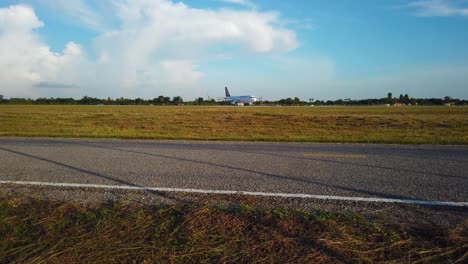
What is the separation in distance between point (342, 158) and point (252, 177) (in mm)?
3281

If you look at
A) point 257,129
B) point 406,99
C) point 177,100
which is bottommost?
point 257,129

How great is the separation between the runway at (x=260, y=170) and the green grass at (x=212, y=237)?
1154 millimetres

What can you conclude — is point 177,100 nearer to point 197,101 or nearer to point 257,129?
point 197,101

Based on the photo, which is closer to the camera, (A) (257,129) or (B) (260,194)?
(B) (260,194)

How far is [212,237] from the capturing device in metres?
3.40

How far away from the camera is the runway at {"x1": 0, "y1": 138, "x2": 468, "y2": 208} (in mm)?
5270

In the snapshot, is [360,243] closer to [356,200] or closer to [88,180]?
[356,200]

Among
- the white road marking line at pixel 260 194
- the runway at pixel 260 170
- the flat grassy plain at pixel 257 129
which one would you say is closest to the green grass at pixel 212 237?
the white road marking line at pixel 260 194

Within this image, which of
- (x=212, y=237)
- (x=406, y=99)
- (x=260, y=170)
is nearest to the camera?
(x=212, y=237)

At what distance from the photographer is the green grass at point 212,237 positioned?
3.02 metres

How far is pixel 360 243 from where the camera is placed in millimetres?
3244

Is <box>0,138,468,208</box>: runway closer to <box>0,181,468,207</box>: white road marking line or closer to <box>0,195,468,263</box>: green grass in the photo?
<box>0,181,468,207</box>: white road marking line

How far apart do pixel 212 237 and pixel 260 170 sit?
353 centimetres

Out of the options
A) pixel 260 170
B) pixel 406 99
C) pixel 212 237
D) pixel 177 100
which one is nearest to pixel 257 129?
pixel 260 170
